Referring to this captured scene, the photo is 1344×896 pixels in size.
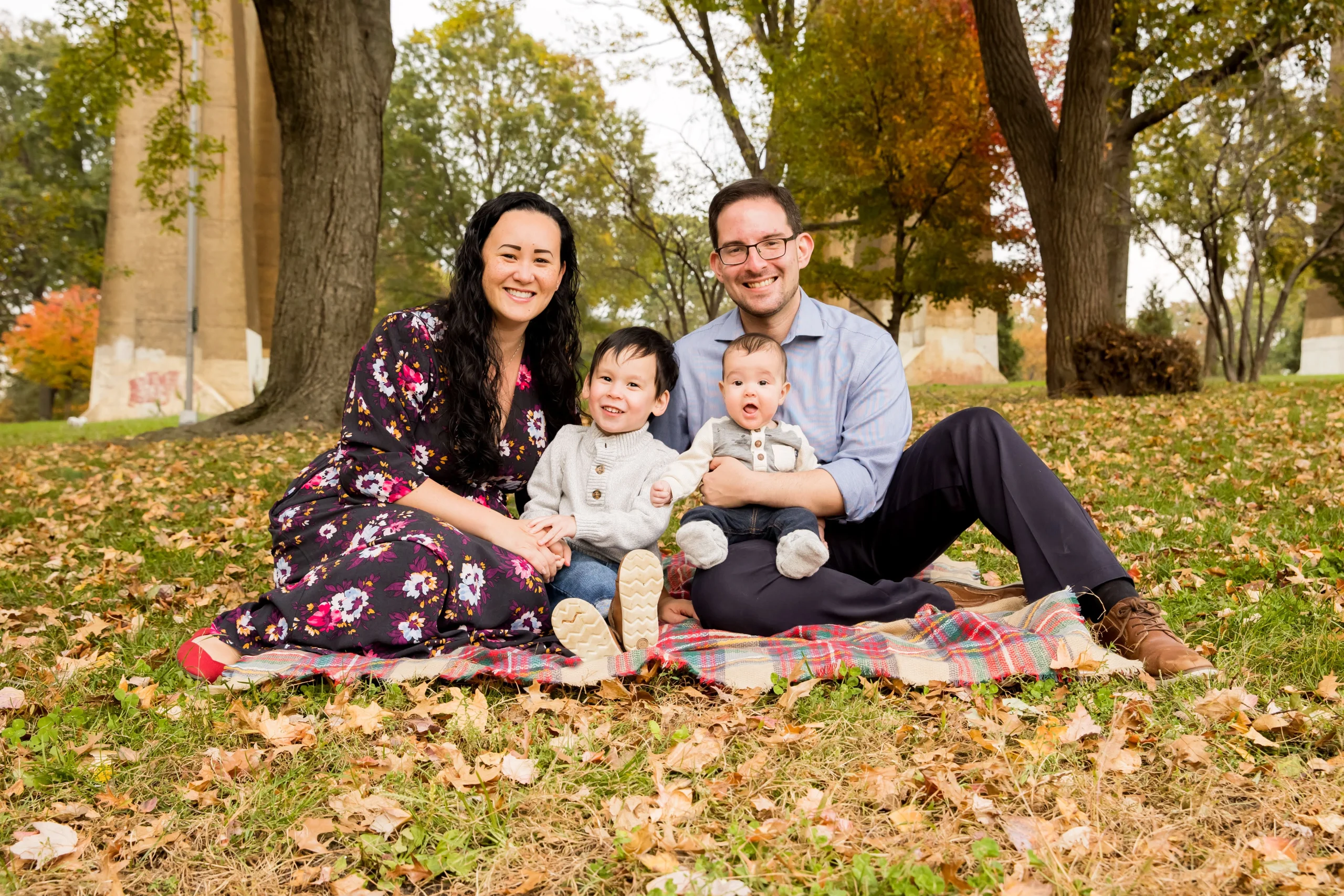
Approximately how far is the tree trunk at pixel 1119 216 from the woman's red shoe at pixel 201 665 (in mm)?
15090

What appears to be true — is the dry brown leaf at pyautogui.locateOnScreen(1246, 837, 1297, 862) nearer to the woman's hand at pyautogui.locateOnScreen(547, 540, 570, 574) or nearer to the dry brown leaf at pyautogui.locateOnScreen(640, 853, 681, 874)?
the dry brown leaf at pyautogui.locateOnScreen(640, 853, 681, 874)

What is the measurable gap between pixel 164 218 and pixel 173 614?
11.4 meters

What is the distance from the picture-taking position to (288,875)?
2.07 metres

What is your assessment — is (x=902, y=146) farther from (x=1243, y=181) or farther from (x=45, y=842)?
(x=45, y=842)

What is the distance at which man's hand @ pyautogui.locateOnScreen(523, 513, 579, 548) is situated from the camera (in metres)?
3.53

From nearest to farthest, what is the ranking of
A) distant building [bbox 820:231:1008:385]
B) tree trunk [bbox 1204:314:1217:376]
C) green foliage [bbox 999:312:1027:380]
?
tree trunk [bbox 1204:314:1217:376] → distant building [bbox 820:231:1008:385] → green foliage [bbox 999:312:1027:380]

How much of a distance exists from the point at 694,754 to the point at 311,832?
3.03 feet

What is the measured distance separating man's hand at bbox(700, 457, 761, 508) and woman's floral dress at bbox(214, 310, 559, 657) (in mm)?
706

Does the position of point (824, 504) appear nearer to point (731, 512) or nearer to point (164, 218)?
point (731, 512)

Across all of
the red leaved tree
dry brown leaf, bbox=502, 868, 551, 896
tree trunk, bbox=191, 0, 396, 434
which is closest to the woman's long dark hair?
dry brown leaf, bbox=502, 868, 551, 896

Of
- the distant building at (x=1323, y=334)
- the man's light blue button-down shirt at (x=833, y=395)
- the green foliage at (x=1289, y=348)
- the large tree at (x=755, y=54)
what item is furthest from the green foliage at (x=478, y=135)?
the green foliage at (x=1289, y=348)

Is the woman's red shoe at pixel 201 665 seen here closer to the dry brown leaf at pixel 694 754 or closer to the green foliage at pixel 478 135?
the dry brown leaf at pixel 694 754

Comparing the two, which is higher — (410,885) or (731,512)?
(731,512)

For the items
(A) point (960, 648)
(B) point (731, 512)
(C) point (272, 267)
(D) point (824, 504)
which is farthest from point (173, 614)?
(C) point (272, 267)
